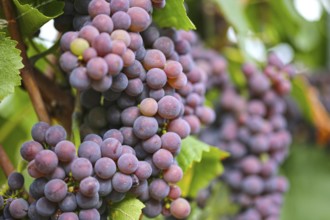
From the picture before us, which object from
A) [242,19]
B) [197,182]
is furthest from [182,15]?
[242,19]

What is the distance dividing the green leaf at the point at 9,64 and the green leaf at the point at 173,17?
0.63 feet

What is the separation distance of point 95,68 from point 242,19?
0.59 meters

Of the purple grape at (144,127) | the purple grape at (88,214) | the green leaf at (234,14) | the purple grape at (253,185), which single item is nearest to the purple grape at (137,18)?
the purple grape at (144,127)

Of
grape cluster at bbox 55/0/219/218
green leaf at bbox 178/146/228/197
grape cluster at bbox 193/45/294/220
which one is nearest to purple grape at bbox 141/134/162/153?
grape cluster at bbox 55/0/219/218

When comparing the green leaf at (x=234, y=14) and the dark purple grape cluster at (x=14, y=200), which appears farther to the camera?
the green leaf at (x=234, y=14)

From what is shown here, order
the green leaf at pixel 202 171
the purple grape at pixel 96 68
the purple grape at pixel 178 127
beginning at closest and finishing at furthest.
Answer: the purple grape at pixel 96 68
the purple grape at pixel 178 127
the green leaf at pixel 202 171

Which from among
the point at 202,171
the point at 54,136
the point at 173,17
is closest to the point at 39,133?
the point at 54,136

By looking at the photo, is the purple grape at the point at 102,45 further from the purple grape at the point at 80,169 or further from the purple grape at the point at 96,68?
the purple grape at the point at 80,169

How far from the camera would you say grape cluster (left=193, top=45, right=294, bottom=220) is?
101 centimetres

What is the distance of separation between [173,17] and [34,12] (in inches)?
7.2

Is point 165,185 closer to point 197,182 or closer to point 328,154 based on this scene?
point 197,182

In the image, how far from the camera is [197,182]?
0.82 meters

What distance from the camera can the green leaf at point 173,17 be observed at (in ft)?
2.09

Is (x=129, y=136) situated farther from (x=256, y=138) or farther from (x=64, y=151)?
(x=256, y=138)
